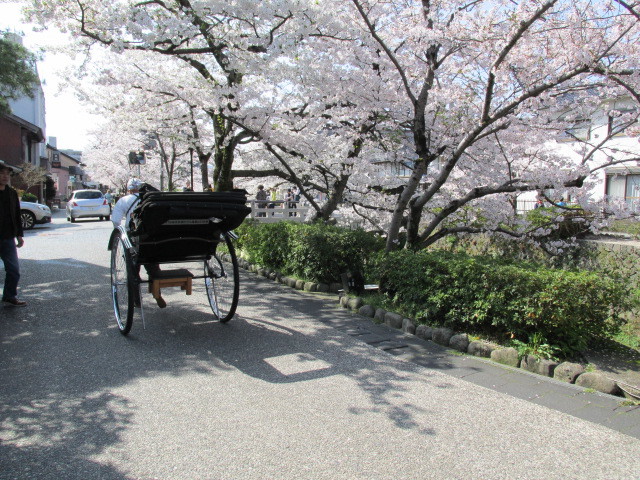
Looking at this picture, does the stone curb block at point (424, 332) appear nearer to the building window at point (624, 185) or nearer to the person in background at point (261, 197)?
the person in background at point (261, 197)

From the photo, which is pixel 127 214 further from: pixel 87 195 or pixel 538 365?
pixel 87 195

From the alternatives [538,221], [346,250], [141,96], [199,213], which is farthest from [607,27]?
[141,96]

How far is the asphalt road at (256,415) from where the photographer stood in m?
2.86

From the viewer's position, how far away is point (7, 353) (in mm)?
4707

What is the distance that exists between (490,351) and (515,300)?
1.79 feet

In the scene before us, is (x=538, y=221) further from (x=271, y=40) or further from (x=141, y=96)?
(x=141, y=96)

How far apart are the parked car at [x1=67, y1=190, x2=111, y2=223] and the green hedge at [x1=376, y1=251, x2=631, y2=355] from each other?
23483 mm

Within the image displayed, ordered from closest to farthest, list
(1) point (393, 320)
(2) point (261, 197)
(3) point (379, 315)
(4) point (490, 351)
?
(4) point (490, 351)
(1) point (393, 320)
(3) point (379, 315)
(2) point (261, 197)

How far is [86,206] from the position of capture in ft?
83.3

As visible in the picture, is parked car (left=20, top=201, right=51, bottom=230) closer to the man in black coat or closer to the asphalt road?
the man in black coat

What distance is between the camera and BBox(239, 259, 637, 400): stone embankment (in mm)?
4023

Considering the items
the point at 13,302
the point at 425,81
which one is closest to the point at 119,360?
the point at 13,302

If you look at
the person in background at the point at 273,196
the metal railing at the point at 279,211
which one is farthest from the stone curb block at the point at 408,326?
the person in background at the point at 273,196

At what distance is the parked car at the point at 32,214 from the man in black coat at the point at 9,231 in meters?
14.5
